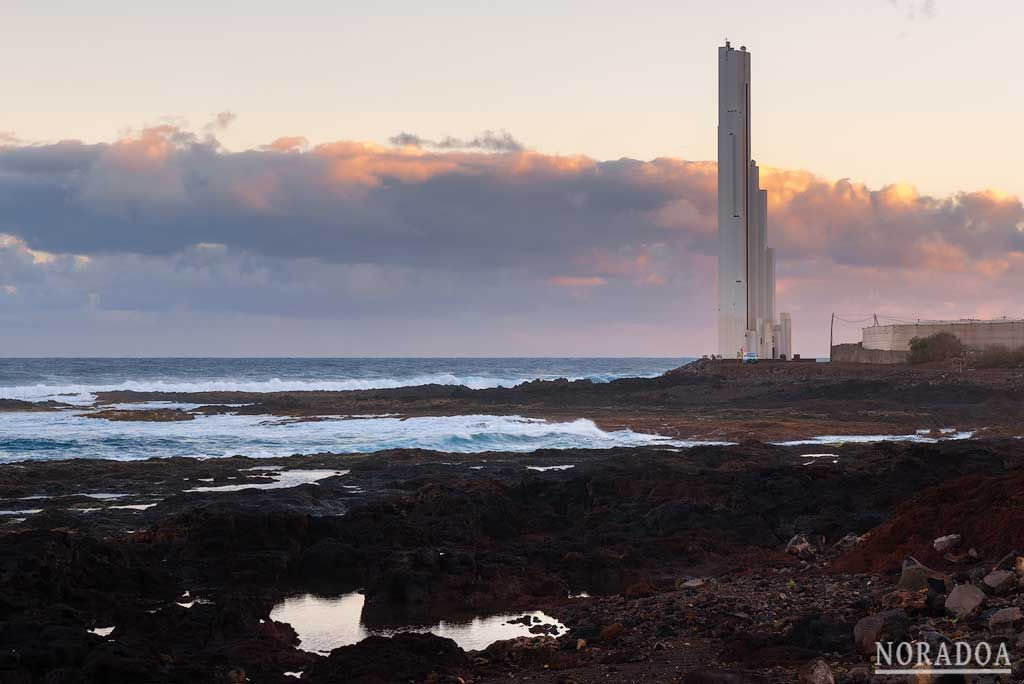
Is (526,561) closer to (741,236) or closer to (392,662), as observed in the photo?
(392,662)

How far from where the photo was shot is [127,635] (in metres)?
10.6

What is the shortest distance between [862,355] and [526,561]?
53951mm

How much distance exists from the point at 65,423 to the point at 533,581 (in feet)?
116

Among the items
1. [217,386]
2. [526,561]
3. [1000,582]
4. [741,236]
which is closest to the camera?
[1000,582]

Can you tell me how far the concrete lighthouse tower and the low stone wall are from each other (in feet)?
17.5

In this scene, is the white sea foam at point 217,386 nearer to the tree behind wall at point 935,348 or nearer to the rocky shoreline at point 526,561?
the tree behind wall at point 935,348

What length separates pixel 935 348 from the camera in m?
56.3

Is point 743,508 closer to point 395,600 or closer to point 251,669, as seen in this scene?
point 395,600

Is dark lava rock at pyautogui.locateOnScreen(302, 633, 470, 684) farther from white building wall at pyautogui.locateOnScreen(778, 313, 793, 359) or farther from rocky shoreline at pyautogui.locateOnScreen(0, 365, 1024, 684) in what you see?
white building wall at pyautogui.locateOnScreen(778, 313, 793, 359)

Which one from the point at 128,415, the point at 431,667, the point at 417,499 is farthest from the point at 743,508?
the point at 128,415

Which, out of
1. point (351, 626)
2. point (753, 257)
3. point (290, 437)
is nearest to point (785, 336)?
point (753, 257)

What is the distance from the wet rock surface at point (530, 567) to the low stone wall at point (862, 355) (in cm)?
3572

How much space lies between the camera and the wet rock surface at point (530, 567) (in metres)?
8.99

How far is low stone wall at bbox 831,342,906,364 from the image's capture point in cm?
5931
